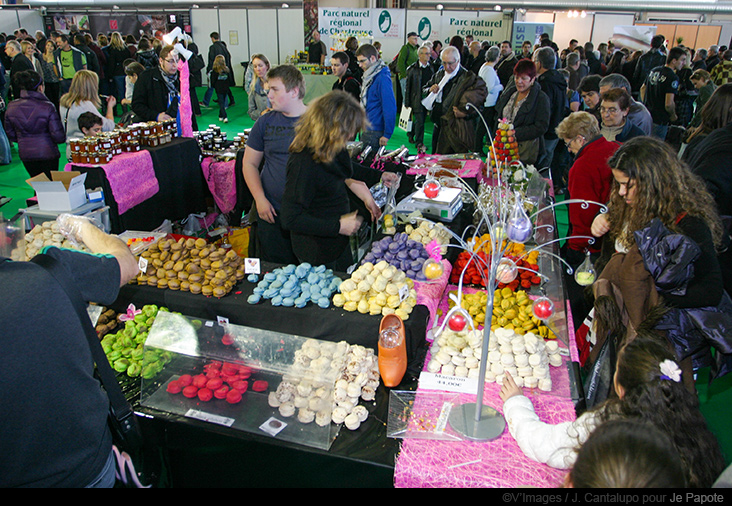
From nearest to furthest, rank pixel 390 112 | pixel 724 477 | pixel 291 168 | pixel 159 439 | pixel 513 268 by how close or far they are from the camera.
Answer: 1. pixel 724 477
2. pixel 513 268
3. pixel 159 439
4. pixel 291 168
5. pixel 390 112

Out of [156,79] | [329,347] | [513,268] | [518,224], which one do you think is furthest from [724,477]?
[156,79]

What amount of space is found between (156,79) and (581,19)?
1418 cm

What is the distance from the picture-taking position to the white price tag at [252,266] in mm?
2557

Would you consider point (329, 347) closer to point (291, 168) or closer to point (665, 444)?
point (291, 168)

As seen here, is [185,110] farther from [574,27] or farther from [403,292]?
[574,27]

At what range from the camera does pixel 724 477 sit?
1.23 m

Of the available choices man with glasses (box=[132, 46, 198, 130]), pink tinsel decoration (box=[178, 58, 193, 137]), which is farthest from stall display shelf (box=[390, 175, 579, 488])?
man with glasses (box=[132, 46, 198, 130])

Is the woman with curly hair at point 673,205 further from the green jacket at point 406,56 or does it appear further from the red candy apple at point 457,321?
the green jacket at point 406,56

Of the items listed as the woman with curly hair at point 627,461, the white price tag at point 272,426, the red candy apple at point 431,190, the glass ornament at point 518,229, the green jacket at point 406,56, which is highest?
the green jacket at point 406,56

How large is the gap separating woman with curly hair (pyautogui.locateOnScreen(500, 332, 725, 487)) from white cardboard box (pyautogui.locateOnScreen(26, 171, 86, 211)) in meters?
3.44

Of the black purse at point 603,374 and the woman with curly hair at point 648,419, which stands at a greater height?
the woman with curly hair at point 648,419

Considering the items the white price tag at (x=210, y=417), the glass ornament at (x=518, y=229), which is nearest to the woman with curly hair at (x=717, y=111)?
the glass ornament at (x=518, y=229)

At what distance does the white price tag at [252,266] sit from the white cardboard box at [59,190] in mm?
1895

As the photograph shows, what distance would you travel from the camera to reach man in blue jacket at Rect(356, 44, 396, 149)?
16.5ft
